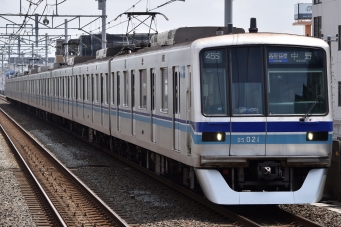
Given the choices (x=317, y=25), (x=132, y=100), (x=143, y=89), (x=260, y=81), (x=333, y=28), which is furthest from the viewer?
(x=317, y=25)

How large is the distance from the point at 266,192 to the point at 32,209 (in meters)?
3.74

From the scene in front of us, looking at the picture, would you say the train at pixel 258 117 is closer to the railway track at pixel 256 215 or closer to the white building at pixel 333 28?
the railway track at pixel 256 215

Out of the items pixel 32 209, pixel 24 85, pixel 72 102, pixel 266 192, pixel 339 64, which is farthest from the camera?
pixel 24 85

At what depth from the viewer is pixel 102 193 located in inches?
513

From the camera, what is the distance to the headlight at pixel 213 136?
10062 mm

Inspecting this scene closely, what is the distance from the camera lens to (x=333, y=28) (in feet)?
123

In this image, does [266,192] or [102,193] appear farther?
[102,193]

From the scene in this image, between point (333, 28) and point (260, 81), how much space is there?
28.3 m

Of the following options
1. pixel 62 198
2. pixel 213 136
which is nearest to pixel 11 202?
pixel 62 198

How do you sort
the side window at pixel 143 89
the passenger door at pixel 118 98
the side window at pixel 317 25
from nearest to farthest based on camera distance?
the side window at pixel 143 89 < the passenger door at pixel 118 98 < the side window at pixel 317 25

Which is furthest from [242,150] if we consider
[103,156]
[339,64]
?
[339,64]

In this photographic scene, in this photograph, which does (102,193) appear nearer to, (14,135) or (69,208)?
(69,208)

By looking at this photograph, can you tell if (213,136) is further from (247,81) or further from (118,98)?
(118,98)

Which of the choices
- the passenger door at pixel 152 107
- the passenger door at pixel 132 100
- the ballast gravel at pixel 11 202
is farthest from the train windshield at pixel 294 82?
the passenger door at pixel 132 100
